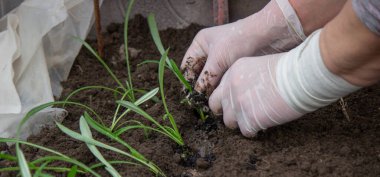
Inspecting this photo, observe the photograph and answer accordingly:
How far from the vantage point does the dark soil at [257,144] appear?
128cm

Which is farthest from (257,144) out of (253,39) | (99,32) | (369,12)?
(99,32)

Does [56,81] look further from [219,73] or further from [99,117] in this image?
[219,73]

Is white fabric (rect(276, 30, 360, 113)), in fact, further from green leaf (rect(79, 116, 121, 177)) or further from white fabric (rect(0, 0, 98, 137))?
white fabric (rect(0, 0, 98, 137))

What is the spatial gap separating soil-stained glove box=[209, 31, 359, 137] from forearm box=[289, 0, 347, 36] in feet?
0.65

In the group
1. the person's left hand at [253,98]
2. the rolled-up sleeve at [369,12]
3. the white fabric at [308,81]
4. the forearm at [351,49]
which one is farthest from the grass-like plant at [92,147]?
the rolled-up sleeve at [369,12]

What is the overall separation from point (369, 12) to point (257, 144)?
483 mm

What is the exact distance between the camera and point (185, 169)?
133 cm

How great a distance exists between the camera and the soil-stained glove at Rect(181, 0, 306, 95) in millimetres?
1508

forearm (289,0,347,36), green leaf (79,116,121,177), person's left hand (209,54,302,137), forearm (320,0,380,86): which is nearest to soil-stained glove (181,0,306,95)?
forearm (289,0,347,36)

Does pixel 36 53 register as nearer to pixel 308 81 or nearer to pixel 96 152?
pixel 96 152

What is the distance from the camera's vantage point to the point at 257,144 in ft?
4.48

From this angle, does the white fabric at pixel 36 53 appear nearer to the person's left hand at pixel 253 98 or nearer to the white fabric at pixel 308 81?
the person's left hand at pixel 253 98

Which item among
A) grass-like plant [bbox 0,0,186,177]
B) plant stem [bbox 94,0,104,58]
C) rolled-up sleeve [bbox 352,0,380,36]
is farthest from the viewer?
plant stem [bbox 94,0,104,58]

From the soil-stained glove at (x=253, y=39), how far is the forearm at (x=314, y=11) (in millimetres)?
17
